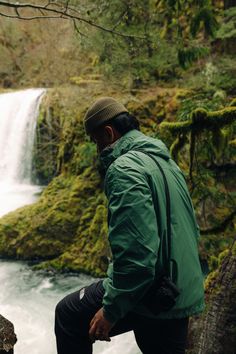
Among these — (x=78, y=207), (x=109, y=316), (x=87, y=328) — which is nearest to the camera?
(x=109, y=316)

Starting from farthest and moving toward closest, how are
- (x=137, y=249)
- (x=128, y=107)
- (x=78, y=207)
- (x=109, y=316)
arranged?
(x=128, y=107), (x=78, y=207), (x=109, y=316), (x=137, y=249)

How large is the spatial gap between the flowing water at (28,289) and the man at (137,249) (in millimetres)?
3414

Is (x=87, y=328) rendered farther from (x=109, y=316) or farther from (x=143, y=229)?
(x=143, y=229)

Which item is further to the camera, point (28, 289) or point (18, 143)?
point (18, 143)

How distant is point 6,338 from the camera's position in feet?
10.5

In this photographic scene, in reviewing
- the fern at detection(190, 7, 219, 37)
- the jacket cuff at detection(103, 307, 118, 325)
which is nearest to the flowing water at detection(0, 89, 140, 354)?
the jacket cuff at detection(103, 307, 118, 325)

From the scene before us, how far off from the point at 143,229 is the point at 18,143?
13049 millimetres

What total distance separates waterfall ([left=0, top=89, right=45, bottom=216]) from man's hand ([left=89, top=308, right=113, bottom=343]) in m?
11.1

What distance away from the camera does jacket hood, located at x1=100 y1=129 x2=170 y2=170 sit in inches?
87.9

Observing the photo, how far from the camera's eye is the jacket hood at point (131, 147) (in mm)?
2232

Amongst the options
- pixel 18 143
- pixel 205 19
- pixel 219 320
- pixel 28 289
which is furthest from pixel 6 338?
pixel 18 143

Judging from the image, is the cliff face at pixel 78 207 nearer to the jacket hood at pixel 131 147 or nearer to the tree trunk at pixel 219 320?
the tree trunk at pixel 219 320

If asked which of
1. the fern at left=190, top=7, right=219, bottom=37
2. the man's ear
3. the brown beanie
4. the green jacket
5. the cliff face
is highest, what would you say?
A: the fern at left=190, top=7, right=219, bottom=37

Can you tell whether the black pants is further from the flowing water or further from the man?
the flowing water
